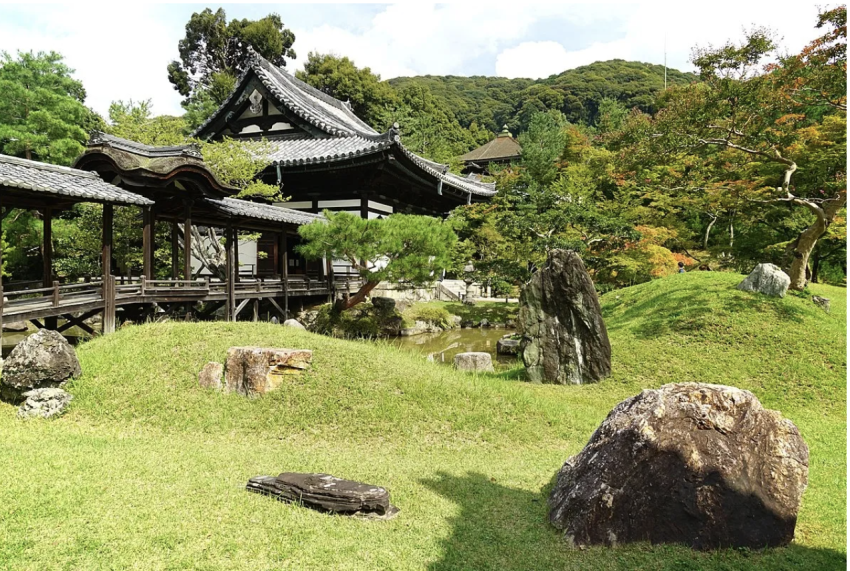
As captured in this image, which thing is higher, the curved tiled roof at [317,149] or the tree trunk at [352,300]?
the curved tiled roof at [317,149]

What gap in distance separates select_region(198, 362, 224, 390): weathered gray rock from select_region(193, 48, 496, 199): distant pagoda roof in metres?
11.5

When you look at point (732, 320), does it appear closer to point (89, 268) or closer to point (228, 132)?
point (89, 268)

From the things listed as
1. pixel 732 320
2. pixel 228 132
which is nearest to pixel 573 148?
pixel 228 132

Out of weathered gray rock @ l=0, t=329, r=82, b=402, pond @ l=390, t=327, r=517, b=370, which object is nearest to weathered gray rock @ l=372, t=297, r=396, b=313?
pond @ l=390, t=327, r=517, b=370

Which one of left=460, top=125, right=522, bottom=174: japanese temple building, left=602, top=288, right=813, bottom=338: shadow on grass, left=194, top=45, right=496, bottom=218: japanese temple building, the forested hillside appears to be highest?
the forested hillside

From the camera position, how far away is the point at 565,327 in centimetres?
1018

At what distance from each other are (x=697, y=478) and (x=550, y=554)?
1.28 m

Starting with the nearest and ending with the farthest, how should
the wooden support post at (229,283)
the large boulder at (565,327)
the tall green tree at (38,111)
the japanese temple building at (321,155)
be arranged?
the large boulder at (565,327) → the wooden support post at (229,283) → the japanese temple building at (321,155) → the tall green tree at (38,111)

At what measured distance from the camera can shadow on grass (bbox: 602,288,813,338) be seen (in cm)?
1130

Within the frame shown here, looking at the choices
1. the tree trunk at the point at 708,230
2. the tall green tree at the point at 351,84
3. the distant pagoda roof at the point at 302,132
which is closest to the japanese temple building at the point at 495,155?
the tall green tree at the point at 351,84

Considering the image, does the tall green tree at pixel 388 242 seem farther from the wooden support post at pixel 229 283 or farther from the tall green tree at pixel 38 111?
Result: the tall green tree at pixel 38 111

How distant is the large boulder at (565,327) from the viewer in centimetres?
998

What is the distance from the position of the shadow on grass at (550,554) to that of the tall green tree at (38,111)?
75.8ft

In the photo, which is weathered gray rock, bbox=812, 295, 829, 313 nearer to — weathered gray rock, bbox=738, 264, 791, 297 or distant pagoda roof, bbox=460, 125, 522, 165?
weathered gray rock, bbox=738, 264, 791, 297
